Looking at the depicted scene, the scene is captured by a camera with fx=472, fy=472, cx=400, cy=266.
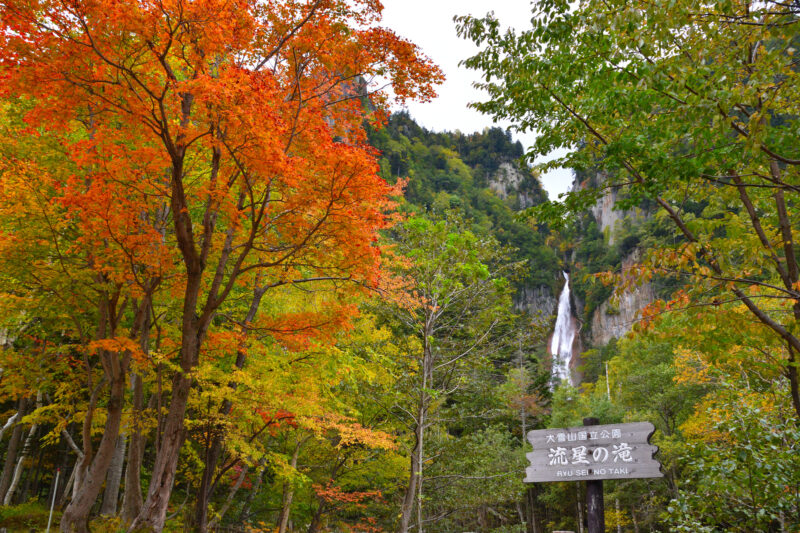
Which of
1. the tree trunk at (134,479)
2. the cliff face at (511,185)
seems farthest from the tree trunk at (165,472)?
the cliff face at (511,185)

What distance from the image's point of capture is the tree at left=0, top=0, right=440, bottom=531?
16.4 ft

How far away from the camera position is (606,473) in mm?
6484

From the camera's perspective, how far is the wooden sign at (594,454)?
6.31 meters

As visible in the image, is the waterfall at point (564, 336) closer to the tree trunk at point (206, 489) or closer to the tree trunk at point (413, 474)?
the tree trunk at point (413, 474)

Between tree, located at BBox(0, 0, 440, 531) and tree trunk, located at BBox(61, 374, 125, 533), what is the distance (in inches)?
1.0

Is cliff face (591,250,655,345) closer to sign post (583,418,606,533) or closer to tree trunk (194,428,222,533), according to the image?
sign post (583,418,606,533)

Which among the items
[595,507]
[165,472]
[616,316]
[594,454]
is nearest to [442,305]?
[594,454]

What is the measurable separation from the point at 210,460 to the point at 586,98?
789 cm

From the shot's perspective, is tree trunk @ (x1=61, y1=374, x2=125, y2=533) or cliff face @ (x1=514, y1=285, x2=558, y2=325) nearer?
tree trunk @ (x1=61, y1=374, x2=125, y2=533)

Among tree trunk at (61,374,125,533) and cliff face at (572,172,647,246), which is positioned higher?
cliff face at (572,172,647,246)

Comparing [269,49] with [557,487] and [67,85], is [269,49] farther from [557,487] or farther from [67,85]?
[557,487]

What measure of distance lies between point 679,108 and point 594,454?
195 inches

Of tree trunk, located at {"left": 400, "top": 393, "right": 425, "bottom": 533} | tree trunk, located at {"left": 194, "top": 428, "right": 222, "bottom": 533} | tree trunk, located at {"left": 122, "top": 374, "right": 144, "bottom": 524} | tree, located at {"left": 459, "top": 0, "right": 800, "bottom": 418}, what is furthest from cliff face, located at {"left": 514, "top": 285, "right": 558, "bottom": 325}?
tree, located at {"left": 459, "top": 0, "right": 800, "bottom": 418}

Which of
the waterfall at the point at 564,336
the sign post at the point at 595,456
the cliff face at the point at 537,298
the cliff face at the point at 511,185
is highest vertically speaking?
the cliff face at the point at 511,185
